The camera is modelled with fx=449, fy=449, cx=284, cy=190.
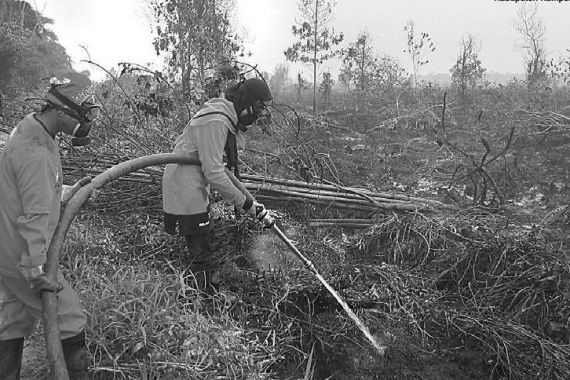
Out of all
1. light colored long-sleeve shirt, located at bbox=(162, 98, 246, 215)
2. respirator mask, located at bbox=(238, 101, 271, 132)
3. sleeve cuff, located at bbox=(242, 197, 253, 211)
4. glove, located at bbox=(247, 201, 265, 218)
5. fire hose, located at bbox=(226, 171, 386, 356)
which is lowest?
fire hose, located at bbox=(226, 171, 386, 356)

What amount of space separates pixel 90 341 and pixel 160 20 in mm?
7777

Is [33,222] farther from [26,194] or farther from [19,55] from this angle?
[19,55]

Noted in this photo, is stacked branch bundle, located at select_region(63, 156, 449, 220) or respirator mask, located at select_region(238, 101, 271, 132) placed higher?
respirator mask, located at select_region(238, 101, 271, 132)

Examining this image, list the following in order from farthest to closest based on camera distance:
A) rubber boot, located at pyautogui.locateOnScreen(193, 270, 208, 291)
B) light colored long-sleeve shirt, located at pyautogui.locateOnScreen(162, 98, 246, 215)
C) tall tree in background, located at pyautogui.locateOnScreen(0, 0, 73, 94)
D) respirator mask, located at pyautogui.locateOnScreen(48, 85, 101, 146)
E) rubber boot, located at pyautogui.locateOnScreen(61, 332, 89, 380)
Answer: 1. tall tree in background, located at pyautogui.locateOnScreen(0, 0, 73, 94)
2. rubber boot, located at pyautogui.locateOnScreen(193, 270, 208, 291)
3. light colored long-sleeve shirt, located at pyautogui.locateOnScreen(162, 98, 246, 215)
4. rubber boot, located at pyautogui.locateOnScreen(61, 332, 89, 380)
5. respirator mask, located at pyautogui.locateOnScreen(48, 85, 101, 146)

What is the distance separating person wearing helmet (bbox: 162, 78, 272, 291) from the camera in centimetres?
277

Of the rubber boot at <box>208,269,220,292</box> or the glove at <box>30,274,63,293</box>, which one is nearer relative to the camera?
the glove at <box>30,274,63,293</box>

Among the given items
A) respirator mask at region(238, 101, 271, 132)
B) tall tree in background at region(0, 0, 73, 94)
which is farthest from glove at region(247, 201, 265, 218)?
tall tree in background at region(0, 0, 73, 94)

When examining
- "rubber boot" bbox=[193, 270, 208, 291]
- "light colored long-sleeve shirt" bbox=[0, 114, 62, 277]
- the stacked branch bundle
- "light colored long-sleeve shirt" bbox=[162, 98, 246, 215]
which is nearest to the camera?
"light colored long-sleeve shirt" bbox=[0, 114, 62, 277]

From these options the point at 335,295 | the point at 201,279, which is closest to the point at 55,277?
the point at 201,279

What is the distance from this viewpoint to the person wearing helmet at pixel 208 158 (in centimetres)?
277

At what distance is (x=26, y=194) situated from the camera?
1812 millimetres

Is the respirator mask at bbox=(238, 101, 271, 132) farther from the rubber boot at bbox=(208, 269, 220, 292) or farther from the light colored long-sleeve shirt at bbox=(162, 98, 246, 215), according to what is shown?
the rubber boot at bbox=(208, 269, 220, 292)

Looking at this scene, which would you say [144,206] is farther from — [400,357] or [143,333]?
[400,357]

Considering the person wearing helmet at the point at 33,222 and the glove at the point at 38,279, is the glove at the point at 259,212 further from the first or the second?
the glove at the point at 38,279
